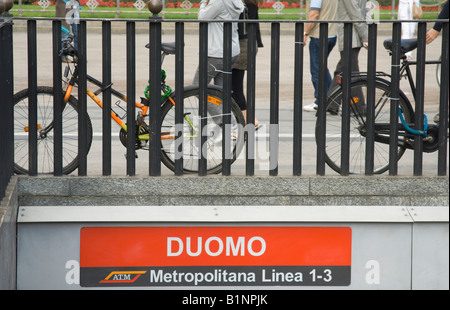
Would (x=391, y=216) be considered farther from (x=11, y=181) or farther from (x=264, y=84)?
(x=264, y=84)

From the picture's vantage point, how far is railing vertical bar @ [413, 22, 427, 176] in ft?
16.8

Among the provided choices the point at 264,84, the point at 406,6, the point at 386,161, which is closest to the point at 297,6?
the point at 406,6

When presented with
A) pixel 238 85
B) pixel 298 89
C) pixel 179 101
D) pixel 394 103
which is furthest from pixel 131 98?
pixel 238 85

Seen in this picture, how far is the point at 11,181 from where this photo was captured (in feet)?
16.1

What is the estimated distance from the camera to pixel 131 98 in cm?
508

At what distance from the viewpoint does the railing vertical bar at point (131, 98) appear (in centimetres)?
498

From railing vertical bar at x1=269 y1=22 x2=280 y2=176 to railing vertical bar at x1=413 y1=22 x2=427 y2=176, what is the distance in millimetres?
801

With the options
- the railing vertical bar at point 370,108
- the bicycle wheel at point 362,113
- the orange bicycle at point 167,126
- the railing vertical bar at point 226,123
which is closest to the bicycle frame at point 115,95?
the orange bicycle at point 167,126

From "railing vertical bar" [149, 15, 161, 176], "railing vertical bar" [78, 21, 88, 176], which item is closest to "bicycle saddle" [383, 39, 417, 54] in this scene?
"railing vertical bar" [149, 15, 161, 176]

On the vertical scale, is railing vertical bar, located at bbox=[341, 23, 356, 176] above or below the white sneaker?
above

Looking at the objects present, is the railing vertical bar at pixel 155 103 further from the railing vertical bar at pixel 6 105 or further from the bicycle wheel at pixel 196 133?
the railing vertical bar at pixel 6 105

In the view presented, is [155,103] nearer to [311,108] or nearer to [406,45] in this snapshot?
[406,45]

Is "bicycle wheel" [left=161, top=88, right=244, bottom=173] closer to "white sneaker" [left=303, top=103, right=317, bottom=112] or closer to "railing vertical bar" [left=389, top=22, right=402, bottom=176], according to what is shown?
"railing vertical bar" [left=389, top=22, right=402, bottom=176]

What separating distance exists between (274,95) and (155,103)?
68cm
